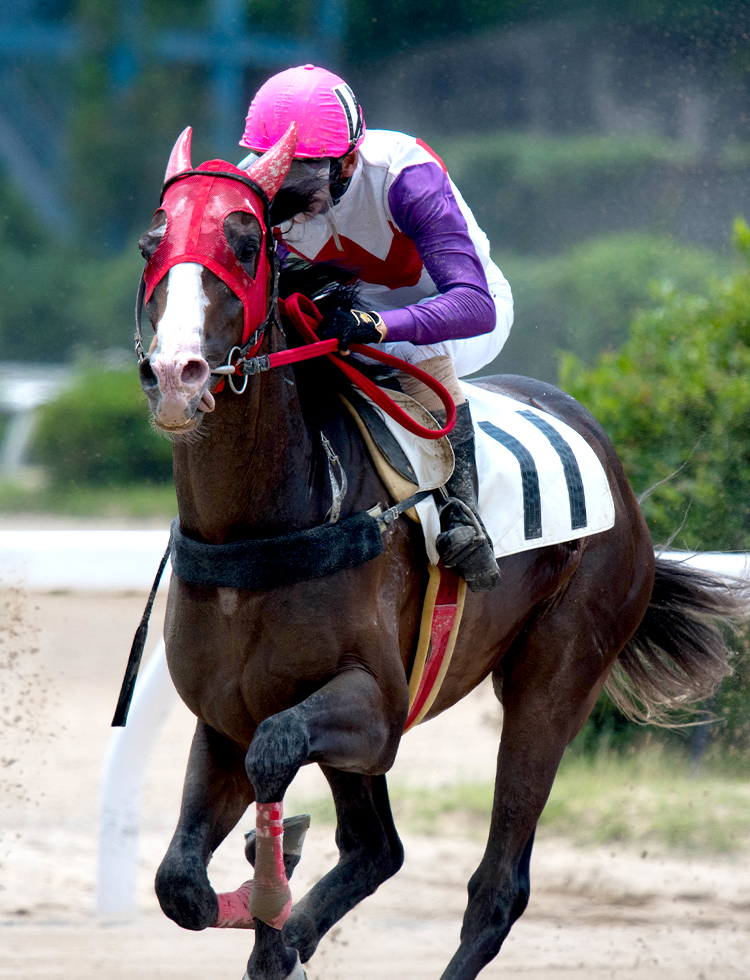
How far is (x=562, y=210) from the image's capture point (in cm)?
1369

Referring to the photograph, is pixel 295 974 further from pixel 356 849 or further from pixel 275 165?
pixel 275 165

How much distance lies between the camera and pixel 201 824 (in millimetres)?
2484

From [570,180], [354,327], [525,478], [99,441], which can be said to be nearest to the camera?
[354,327]

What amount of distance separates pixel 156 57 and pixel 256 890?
44.7 feet

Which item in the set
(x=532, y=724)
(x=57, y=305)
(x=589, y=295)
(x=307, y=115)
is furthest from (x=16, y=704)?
(x=57, y=305)

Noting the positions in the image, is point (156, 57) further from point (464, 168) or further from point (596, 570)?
point (596, 570)

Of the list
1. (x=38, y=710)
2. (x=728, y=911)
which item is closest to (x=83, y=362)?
(x=38, y=710)

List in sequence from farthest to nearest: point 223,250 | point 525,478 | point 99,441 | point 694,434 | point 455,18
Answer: point 455,18
point 99,441
point 694,434
point 525,478
point 223,250

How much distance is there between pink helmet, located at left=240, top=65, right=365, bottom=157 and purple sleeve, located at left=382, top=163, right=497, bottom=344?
158 millimetres

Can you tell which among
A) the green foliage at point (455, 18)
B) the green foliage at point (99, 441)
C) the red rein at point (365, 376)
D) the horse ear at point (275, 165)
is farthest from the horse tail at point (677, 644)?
the green foliage at point (455, 18)

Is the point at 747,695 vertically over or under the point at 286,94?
under

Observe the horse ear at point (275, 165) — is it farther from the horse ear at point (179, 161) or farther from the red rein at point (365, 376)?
the red rein at point (365, 376)

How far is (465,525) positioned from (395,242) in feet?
2.06

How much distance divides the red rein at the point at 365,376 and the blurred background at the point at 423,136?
874cm
